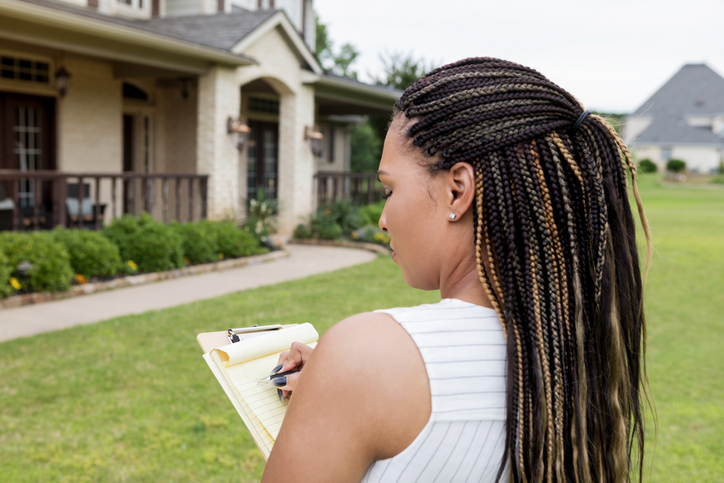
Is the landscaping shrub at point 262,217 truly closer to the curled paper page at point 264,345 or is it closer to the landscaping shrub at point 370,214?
the landscaping shrub at point 370,214

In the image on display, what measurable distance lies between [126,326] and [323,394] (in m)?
6.09

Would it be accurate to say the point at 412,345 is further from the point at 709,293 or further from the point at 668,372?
the point at 709,293

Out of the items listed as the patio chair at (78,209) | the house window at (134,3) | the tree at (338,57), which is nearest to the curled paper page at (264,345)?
the patio chair at (78,209)

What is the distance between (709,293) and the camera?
9.58 m

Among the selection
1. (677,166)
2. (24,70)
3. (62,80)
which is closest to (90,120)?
→ (62,80)

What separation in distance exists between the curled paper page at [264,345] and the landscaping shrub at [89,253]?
7617 millimetres

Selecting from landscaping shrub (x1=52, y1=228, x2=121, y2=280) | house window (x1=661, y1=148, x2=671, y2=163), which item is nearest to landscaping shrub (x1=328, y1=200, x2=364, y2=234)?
landscaping shrub (x1=52, y1=228, x2=121, y2=280)

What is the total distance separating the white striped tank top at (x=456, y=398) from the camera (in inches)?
38.0

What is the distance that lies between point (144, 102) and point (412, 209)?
45.2 ft

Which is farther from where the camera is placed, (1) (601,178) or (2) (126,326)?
(2) (126,326)

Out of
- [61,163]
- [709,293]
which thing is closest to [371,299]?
[709,293]

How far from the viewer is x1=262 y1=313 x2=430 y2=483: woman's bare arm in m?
0.92

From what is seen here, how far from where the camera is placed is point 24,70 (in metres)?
11.2

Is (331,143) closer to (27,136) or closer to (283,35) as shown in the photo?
(283,35)
